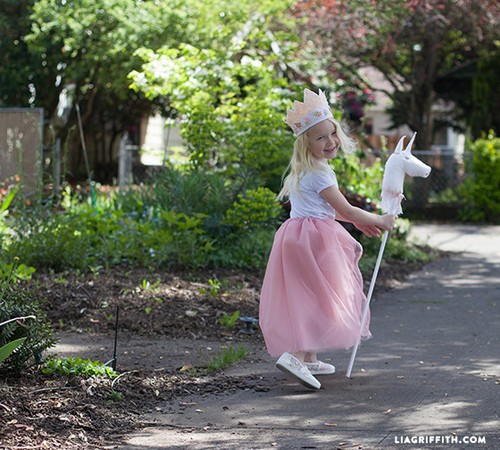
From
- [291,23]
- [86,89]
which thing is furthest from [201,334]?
[86,89]

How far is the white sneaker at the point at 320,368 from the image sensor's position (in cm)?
579

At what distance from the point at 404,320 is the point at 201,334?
1.86 m

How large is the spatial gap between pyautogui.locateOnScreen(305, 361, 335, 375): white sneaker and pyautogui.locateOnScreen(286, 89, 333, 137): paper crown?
1.39m

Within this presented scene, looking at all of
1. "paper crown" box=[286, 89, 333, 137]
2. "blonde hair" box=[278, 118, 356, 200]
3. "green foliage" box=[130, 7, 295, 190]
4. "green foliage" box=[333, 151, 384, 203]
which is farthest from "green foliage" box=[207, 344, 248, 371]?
"green foliage" box=[333, 151, 384, 203]

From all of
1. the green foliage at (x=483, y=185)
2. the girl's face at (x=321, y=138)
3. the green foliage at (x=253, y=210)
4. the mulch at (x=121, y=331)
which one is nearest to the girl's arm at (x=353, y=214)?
the girl's face at (x=321, y=138)

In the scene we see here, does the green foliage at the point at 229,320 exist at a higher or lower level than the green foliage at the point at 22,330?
lower

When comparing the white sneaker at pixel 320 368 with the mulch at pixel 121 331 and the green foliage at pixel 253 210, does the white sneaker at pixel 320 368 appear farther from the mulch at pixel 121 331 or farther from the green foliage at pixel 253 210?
the green foliage at pixel 253 210

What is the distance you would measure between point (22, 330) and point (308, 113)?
6.78 feet

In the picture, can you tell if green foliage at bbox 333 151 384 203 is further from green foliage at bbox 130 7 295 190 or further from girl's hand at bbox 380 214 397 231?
girl's hand at bbox 380 214 397 231

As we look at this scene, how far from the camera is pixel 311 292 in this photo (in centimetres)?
565

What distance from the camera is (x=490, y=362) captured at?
20.6ft

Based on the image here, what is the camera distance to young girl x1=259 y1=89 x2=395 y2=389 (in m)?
5.57

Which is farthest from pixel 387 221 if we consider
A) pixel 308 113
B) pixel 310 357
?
pixel 310 357

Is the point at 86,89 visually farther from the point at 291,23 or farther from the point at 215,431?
the point at 215,431
